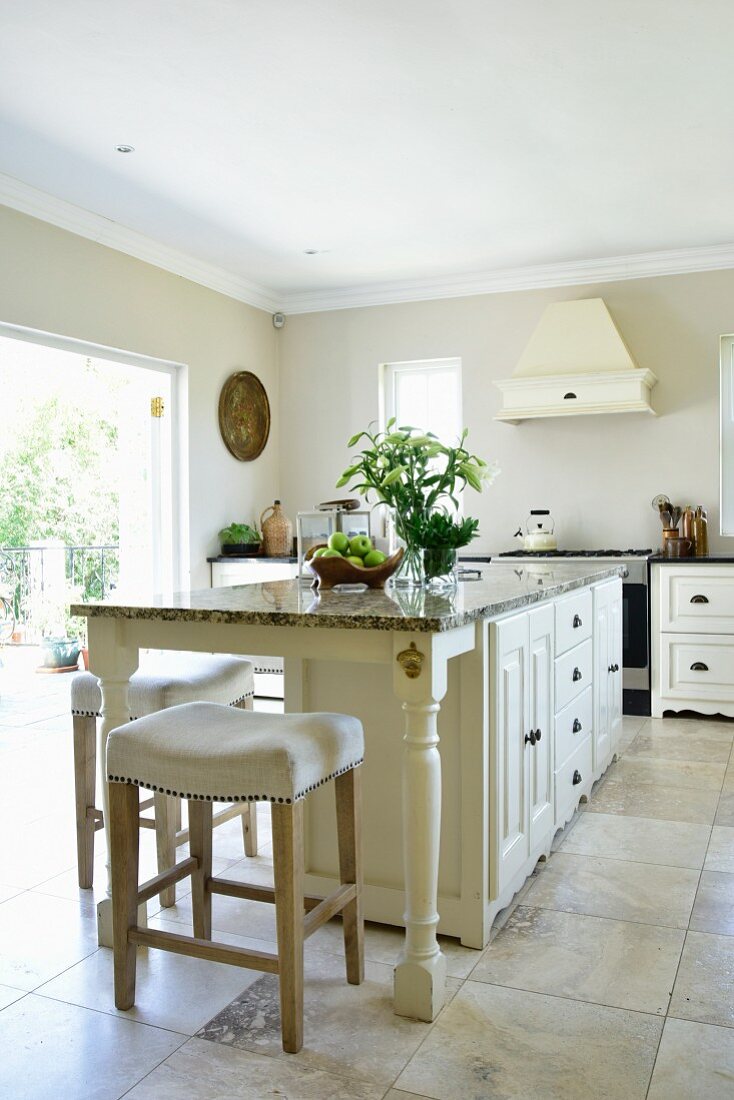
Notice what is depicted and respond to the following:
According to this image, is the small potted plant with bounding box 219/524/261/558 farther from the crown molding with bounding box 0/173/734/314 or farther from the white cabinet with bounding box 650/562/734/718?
the white cabinet with bounding box 650/562/734/718

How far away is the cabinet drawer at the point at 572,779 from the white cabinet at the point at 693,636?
1675 mm

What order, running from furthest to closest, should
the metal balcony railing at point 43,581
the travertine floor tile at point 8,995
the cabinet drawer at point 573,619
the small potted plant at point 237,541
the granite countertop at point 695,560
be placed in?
the metal balcony railing at point 43,581
the small potted plant at point 237,541
the granite countertop at point 695,560
the cabinet drawer at point 573,619
the travertine floor tile at point 8,995

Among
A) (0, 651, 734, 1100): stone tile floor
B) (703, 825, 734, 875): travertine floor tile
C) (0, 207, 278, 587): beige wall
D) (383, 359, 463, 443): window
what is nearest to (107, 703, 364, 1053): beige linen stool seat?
(0, 651, 734, 1100): stone tile floor

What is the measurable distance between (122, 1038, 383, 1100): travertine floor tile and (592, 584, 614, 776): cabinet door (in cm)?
201

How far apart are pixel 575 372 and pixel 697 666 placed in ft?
5.87

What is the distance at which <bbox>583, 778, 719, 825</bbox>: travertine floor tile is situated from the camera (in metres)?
3.28

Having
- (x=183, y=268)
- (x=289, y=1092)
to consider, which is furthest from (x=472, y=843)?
(x=183, y=268)

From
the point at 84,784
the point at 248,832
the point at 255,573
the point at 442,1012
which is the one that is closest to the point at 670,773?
the point at 248,832

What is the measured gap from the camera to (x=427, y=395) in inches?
240

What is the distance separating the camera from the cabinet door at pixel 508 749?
228 centimetres

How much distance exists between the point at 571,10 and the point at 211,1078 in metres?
2.96

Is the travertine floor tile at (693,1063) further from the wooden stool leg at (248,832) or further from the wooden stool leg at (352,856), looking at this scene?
the wooden stool leg at (248,832)

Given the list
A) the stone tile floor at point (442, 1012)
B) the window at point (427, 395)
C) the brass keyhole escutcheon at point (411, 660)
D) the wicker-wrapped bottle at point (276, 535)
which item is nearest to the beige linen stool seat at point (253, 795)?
the stone tile floor at point (442, 1012)

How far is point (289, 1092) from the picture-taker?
169 cm
